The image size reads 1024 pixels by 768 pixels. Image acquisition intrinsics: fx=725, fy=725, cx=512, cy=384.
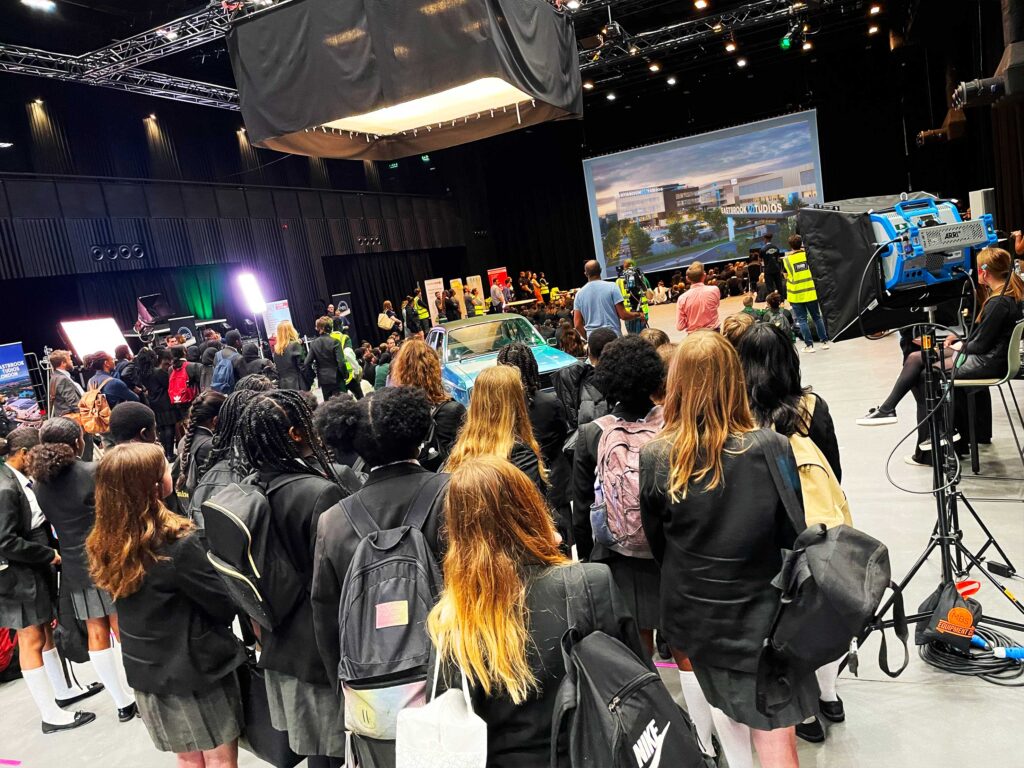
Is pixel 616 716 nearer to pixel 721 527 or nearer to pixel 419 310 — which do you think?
pixel 721 527

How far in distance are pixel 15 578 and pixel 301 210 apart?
16.8m

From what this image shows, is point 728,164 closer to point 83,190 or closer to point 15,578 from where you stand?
point 83,190

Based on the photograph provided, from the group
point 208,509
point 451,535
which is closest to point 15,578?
point 208,509

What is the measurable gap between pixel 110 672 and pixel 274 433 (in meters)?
2.22

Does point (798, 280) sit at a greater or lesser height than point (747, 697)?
greater

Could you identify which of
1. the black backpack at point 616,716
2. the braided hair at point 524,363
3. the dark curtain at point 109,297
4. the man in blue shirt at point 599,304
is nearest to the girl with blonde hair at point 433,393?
the braided hair at point 524,363

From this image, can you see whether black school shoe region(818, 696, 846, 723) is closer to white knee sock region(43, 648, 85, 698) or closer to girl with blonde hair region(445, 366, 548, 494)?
girl with blonde hair region(445, 366, 548, 494)

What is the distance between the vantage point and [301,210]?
755 inches

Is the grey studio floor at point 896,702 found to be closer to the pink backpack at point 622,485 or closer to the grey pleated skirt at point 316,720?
the pink backpack at point 622,485

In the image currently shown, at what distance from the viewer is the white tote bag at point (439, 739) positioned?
1.30 m

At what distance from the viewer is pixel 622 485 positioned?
2432 mm

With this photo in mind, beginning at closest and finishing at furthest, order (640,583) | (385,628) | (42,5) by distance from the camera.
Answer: (385,628) < (640,583) < (42,5)

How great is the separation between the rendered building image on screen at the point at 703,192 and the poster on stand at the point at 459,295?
497cm

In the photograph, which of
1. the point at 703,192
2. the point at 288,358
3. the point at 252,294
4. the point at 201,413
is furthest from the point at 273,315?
the point at 201,413
